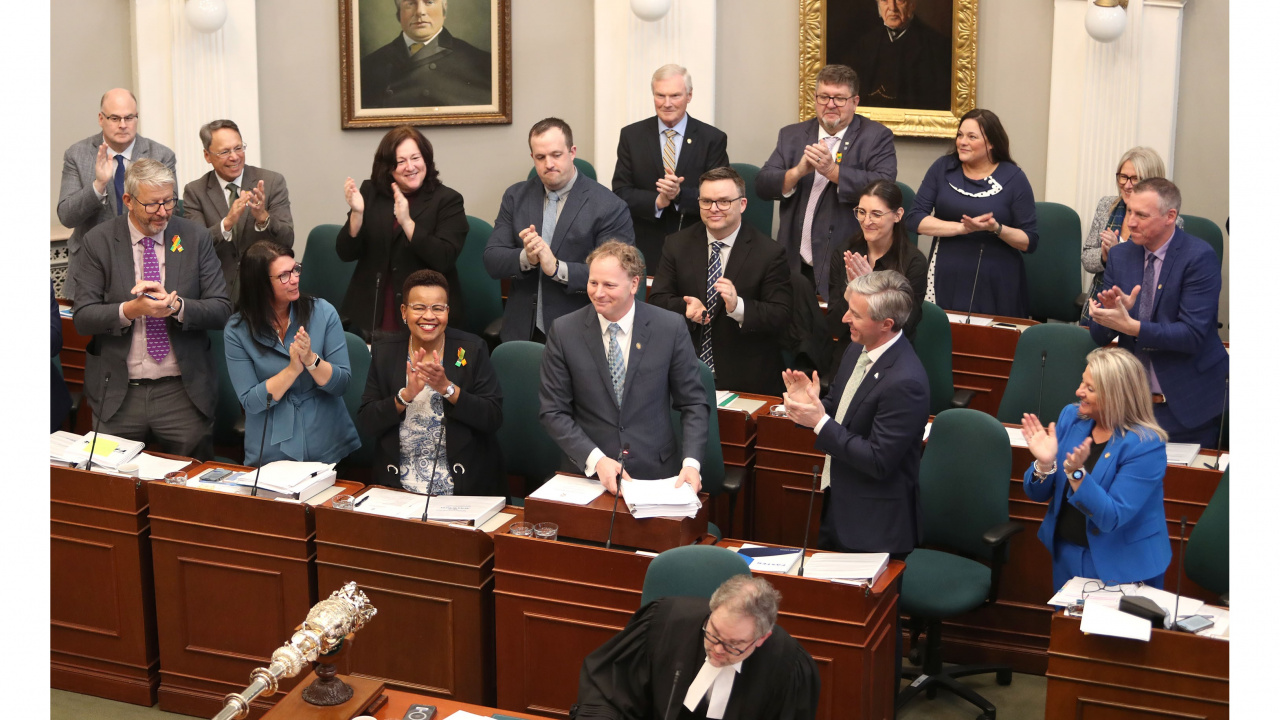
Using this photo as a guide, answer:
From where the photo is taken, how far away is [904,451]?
4059 mm

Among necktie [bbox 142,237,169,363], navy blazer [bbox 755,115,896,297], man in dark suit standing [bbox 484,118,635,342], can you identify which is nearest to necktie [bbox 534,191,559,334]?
man in dark suit standing [bbox 484,118,635,342]

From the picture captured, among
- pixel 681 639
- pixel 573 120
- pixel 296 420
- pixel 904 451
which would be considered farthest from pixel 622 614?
pixel 573 120

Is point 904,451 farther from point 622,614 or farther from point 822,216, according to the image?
point 822,216

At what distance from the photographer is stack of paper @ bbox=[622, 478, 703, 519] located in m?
3.83

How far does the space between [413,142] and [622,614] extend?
2.52 metres

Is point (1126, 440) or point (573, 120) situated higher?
point (573, 120)

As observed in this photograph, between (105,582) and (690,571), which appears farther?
(105,582)

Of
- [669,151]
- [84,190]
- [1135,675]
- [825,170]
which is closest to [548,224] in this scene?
[669,151]

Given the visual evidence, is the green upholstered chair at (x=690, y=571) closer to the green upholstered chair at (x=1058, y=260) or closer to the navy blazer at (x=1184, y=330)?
the navy blazer at (x=1184, y=330)

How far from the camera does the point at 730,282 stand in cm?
486

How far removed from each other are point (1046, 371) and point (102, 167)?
417 centimetres

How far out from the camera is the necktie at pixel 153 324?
Answer: 16.1 ft

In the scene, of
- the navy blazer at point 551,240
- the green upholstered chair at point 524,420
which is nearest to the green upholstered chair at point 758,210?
the navy blazer at point 551,240

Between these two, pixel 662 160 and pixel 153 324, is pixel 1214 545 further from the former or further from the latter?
pixel 153 324
